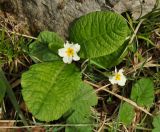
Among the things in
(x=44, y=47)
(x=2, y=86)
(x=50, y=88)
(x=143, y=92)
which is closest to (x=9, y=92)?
(x=2, y=86)

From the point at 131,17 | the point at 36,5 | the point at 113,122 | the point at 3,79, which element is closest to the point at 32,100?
the point at 3,79

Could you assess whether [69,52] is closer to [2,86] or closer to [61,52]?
[61,52]

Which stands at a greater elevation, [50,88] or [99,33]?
[99,33]

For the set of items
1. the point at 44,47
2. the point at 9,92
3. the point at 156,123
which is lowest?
the point at 156,123

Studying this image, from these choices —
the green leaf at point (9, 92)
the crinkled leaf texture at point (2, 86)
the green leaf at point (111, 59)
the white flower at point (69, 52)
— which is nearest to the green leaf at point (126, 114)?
the green leaf at point (111, 59)

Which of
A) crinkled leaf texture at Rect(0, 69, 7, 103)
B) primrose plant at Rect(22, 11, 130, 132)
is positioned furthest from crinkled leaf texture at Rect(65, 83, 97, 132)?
crinkled leaf texture at Rect(0, 69, 7, 103)

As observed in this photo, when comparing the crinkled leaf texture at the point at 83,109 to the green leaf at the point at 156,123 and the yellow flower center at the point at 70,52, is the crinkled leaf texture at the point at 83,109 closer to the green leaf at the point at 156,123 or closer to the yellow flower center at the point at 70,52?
the yellow flower center at the point at 70,52
